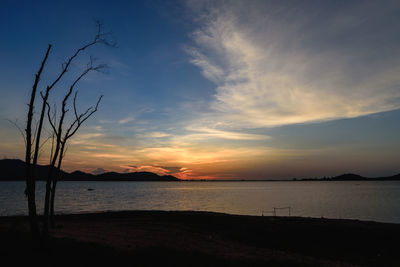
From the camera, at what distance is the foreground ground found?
10797 mm

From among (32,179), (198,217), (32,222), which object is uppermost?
(32,179)

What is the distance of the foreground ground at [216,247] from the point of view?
35.4ft

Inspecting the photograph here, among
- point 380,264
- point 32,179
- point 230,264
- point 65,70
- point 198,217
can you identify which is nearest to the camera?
point 230,264

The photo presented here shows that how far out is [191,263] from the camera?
427 inches

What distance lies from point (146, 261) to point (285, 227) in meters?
18.6

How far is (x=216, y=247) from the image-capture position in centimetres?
1546

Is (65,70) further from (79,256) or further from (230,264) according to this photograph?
(230,264)

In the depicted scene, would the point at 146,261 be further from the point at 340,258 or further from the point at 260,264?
the point at 340,258

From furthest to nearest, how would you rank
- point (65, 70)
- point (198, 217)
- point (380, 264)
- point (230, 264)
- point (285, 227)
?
point (198, 217) → point (285, 227) → point (380, 264) → point (65, 70) → point (230, 264)

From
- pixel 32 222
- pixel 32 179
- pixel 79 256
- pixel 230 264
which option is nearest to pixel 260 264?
pixel 230 264

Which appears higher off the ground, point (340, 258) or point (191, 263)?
point (191, 263)

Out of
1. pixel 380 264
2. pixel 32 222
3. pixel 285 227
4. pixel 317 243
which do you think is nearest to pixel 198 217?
pixel 285 227

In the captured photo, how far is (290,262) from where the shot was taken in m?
12.0

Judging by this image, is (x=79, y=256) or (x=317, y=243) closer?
(x=79, y=256)
